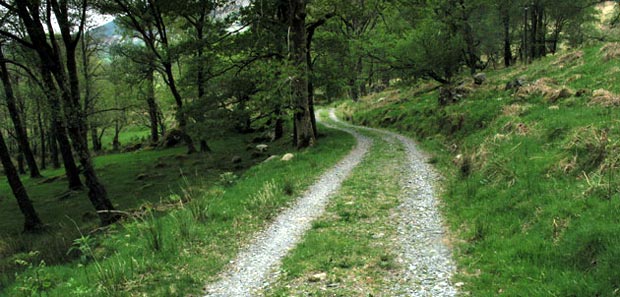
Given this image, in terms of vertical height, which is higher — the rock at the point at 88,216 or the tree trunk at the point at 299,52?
the tree trunk at the point at 299,52

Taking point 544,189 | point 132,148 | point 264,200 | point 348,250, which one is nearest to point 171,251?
point 264,200

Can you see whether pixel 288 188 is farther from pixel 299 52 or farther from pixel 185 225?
pixel 299 52

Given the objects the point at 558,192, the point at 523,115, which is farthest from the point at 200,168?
the point at 558,192

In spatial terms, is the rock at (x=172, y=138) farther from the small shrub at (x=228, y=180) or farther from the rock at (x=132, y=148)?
the small shrub at (x=228, y=180)

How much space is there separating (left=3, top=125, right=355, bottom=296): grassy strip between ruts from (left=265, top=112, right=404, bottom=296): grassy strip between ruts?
1800 millimetres

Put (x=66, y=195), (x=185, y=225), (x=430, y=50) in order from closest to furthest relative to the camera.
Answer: (x=185, y=225) → (x=66, y=195) → (x=430, y=50)

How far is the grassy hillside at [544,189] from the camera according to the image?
605 centimetres

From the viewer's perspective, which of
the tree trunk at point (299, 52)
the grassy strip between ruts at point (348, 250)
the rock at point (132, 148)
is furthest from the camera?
the rock at point (132, 148)

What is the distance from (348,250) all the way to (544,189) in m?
4.78

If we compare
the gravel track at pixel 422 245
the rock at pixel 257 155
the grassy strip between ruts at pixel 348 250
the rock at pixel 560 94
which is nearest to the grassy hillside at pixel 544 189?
the rock at pixel 560 94

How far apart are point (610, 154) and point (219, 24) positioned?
20544 millimetres

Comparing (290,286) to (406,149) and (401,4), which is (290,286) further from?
(401,4)

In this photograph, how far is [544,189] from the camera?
28.7 ft

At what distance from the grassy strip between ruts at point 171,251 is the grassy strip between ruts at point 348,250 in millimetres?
1800
